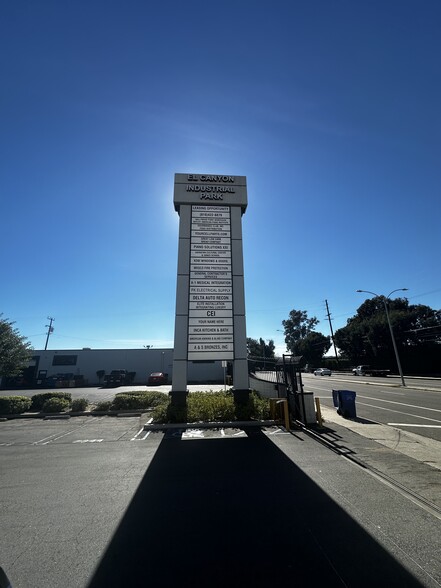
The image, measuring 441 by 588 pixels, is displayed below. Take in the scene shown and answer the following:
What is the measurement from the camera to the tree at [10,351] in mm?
18891

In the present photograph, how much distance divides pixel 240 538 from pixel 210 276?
10543mm

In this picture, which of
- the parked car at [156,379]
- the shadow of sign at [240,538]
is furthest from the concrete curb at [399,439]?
the parked car at [156,379]

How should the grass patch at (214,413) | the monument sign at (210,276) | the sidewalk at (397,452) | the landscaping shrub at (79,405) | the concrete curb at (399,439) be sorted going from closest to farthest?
the sidewalk at (397,452)
the concrete curb at (399,439)
the grass patch at (214,413)
the monument sign at (210,276)
the landscaping shrub at (79,405)

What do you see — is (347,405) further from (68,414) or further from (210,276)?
(68,414)

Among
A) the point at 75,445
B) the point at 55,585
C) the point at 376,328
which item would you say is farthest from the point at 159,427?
the point at 376,328

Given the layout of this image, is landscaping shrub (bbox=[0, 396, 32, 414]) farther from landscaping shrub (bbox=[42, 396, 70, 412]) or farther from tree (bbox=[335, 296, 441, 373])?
tree (bbox=[335, 296, 441, 373])

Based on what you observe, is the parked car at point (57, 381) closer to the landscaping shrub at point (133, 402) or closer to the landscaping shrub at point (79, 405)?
the landscaping shrub at point (79, 405)

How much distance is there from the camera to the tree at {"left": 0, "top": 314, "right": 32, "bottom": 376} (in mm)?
18891

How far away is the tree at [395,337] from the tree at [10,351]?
43.5 metres

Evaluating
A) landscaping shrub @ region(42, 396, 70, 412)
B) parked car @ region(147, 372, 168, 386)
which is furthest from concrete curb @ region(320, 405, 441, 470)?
parked car @ region(147, 372, 168, 386)

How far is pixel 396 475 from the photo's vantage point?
582 centimetres

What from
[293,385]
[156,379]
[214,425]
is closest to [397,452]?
[293,385]

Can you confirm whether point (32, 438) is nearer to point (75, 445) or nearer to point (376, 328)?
point (75, 445)

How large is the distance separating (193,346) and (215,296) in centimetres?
247
